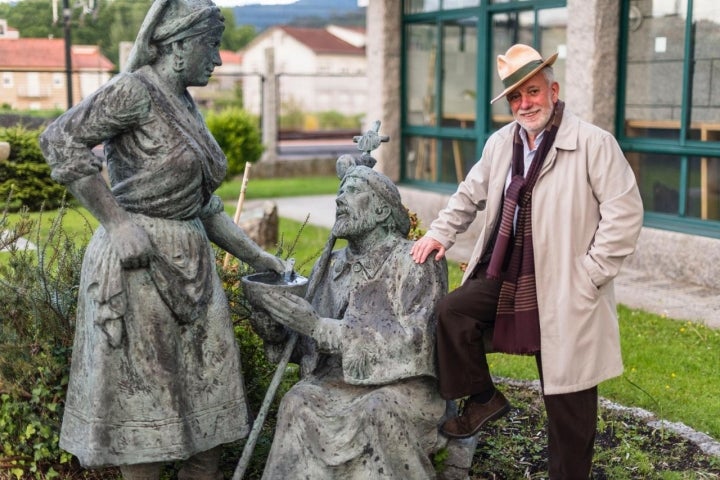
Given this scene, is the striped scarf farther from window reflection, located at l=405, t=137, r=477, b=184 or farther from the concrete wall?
the concrete wall

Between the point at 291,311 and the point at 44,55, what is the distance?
16.5m

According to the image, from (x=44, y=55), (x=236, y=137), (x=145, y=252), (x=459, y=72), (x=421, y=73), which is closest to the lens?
(x=145, y=252)

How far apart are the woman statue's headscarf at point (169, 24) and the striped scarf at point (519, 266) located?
1.39 meters

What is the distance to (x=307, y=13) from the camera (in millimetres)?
39281

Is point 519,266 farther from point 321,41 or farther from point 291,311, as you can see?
point 321,41

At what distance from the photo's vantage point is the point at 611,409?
533 centimetres

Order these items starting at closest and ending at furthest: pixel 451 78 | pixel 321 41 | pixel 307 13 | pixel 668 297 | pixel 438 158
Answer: pixel 668 297 → pixel 451 78 → pixel 438 158 → pixel 321 41 → pixel 307 13

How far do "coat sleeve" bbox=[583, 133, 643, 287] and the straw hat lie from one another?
0.38 meters

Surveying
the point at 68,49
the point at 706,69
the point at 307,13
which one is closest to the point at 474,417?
the point at 706,69

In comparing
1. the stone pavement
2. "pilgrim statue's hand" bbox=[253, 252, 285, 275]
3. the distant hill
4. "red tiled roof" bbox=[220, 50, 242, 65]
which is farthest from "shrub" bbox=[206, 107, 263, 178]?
the distant hill

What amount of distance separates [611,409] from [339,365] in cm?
214

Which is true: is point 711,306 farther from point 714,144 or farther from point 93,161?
point 93,161

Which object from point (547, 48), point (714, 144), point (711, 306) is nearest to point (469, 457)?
point (711, 306)

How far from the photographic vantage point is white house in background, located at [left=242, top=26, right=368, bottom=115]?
2978 cm
